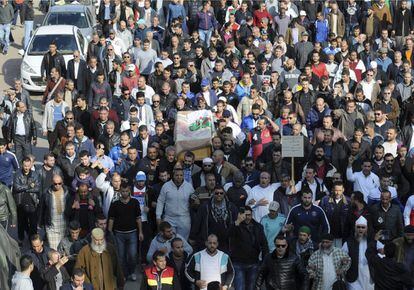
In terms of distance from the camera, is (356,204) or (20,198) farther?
(20,198)

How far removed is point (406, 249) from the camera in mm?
15797

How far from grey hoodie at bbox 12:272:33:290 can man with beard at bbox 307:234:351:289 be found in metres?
3.78

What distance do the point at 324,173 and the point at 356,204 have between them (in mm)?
1811

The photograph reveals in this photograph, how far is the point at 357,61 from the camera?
24922mm

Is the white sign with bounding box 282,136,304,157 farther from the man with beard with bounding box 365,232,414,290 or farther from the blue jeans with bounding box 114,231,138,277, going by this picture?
the man with beard with bounding box 365,232,414,290

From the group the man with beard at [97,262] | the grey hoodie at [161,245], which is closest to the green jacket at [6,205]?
the man with beard at [97,262]

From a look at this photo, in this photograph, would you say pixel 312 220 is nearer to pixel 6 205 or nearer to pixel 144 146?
pixel 144 146

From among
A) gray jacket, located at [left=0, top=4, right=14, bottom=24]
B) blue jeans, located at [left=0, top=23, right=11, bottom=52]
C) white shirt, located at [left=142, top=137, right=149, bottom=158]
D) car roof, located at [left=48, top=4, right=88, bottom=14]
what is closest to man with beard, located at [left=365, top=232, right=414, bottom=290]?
white shirt, located at [left=142, top=137, right=149, bottom=158]

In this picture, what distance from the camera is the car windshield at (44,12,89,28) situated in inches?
1208

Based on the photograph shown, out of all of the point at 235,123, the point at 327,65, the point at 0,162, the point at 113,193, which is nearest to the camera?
the point at 113,193

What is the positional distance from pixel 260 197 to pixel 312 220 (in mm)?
1156

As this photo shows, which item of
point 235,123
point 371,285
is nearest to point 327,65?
point 235,123

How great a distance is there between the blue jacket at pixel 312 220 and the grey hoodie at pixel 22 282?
4.00 meters

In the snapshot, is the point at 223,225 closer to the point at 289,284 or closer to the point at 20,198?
the point at 289,284
